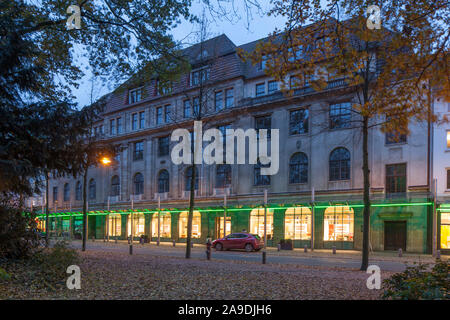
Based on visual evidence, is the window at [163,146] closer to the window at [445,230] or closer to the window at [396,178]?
the window at [396,178]

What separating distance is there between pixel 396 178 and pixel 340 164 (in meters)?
4.70

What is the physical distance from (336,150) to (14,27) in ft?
90.8

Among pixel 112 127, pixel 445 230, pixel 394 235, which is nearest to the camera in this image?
pixel 445 230

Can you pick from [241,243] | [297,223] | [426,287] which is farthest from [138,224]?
[426,287]

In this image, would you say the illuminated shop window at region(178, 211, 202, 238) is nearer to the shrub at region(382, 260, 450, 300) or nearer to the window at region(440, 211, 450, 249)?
the window at region(440, 211, 450, 249)

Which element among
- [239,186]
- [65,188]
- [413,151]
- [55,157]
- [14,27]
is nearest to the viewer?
[14,27]

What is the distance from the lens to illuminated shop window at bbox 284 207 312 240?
109 ft

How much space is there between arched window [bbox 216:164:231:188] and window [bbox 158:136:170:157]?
8548mm

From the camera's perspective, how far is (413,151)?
2859 cm

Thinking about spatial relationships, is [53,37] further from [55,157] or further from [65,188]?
[65,188]

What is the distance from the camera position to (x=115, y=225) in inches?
1954

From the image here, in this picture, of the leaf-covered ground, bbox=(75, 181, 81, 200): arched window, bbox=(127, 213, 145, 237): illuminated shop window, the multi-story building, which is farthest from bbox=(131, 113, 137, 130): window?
the leaf-covered ground

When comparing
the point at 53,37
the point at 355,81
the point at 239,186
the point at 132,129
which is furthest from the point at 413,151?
the point at 132,129

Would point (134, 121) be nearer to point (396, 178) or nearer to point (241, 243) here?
point (241, 243)
